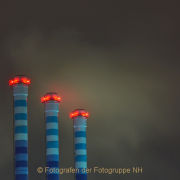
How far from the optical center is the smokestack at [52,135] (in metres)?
72.1

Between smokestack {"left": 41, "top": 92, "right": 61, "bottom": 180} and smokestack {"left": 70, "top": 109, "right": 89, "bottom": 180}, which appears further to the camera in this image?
smokestack {"left": 70, "top": 109, "right": 89, "bottom": 180}

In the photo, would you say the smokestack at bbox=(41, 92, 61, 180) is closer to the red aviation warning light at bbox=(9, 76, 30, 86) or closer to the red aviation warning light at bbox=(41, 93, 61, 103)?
the red aviation warning light at bbox=(41, 93, 61, 103)

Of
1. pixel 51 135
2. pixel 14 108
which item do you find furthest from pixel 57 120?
pixel 14 108

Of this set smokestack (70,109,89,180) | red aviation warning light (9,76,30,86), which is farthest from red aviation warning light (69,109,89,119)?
red aviation warning light (9,76,30,86)

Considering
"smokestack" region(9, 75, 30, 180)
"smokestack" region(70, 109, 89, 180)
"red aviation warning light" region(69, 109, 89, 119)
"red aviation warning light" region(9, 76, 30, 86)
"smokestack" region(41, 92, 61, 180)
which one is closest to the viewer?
"smokestack" region(9, 75, 30, 180)

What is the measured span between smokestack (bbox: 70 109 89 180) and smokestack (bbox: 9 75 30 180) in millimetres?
11021

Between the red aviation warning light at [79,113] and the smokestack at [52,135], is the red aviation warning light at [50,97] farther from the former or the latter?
the red aviation warning light at [79,113]

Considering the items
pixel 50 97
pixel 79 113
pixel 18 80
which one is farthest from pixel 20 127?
pixel 79 113

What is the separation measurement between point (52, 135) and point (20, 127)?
5549 millimetres

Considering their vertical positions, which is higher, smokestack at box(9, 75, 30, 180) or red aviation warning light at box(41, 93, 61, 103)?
red aviation warning light at box(41, 93, 61, 103)

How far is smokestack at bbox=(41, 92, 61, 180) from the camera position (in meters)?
72.1

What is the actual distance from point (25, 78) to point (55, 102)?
6.16 m

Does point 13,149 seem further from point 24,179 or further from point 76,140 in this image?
point 76,140

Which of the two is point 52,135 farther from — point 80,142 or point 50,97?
point 80,142
